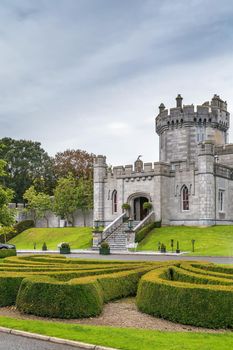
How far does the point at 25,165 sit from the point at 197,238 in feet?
166

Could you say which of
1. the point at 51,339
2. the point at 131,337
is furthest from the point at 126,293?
the point at 51,339

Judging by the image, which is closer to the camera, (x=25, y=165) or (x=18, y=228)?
(x=18, y=228)

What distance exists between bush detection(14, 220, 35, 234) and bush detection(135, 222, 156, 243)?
21014 mm

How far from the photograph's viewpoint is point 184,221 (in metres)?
50.1

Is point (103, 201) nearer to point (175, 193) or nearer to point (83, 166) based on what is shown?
point (175, 193)

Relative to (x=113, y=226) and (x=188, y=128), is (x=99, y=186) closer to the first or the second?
(x=113, y=226)

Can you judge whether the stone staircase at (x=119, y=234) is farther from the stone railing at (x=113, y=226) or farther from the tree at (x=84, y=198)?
the tree at (x=84, y=198)

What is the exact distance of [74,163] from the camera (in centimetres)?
8050

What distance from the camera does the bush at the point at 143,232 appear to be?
4549 centimetres

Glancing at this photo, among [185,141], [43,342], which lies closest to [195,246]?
[185,141]

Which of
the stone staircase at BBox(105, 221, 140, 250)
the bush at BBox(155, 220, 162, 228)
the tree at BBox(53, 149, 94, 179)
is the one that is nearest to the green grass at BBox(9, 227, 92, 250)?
the stone staircase at BBox(105, 221, 140, 250)

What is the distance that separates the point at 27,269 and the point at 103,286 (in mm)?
3061

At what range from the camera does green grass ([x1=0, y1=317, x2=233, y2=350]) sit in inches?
367

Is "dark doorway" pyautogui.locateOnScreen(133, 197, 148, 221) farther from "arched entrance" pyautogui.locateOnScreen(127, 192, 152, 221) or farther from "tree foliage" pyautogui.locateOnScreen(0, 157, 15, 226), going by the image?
"tree foliage" pyautogui.locateOnScreen(0, 157, 15, 226)
